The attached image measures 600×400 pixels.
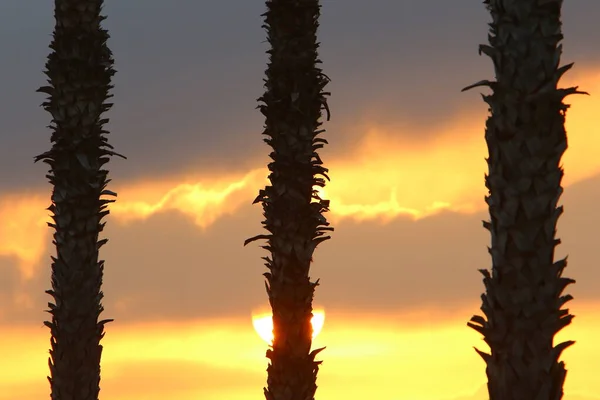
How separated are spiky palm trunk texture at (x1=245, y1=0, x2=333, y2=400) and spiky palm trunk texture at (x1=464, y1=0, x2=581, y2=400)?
695 centimetres

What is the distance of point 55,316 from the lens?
63.1ft

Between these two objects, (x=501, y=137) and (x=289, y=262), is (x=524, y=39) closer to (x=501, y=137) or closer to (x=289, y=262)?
(x=501, y=137)

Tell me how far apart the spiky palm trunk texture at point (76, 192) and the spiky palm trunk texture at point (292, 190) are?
2.92 metres

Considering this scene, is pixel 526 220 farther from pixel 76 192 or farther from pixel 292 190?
pixel 76 192

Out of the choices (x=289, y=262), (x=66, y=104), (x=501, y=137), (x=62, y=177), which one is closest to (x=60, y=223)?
(x=62, y=177)

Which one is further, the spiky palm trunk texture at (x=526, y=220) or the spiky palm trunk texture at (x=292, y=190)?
the spiky palm trunk texture at (x=292, y=190)

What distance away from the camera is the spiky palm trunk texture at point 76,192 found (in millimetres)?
19062

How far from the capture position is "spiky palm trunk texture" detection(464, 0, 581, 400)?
12.5 m

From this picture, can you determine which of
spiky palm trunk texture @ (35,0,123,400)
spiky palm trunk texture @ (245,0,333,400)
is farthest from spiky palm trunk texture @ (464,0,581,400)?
spiky palm trunk texture @ (35,0,123,400)

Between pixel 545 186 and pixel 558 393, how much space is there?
7.88ft

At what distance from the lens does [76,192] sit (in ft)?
62.9

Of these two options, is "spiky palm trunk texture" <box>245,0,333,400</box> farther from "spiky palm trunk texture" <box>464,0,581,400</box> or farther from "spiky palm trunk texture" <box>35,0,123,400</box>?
"spiky palm trunk texture" <box>464,0,581,400</box>

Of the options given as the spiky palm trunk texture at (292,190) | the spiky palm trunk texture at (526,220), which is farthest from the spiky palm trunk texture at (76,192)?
the spiky palm trunk texture at (526,220)

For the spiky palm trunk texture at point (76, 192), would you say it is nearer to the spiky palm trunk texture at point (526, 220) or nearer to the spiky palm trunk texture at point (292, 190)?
the spiky palm trunk texture at point (292, 190)
